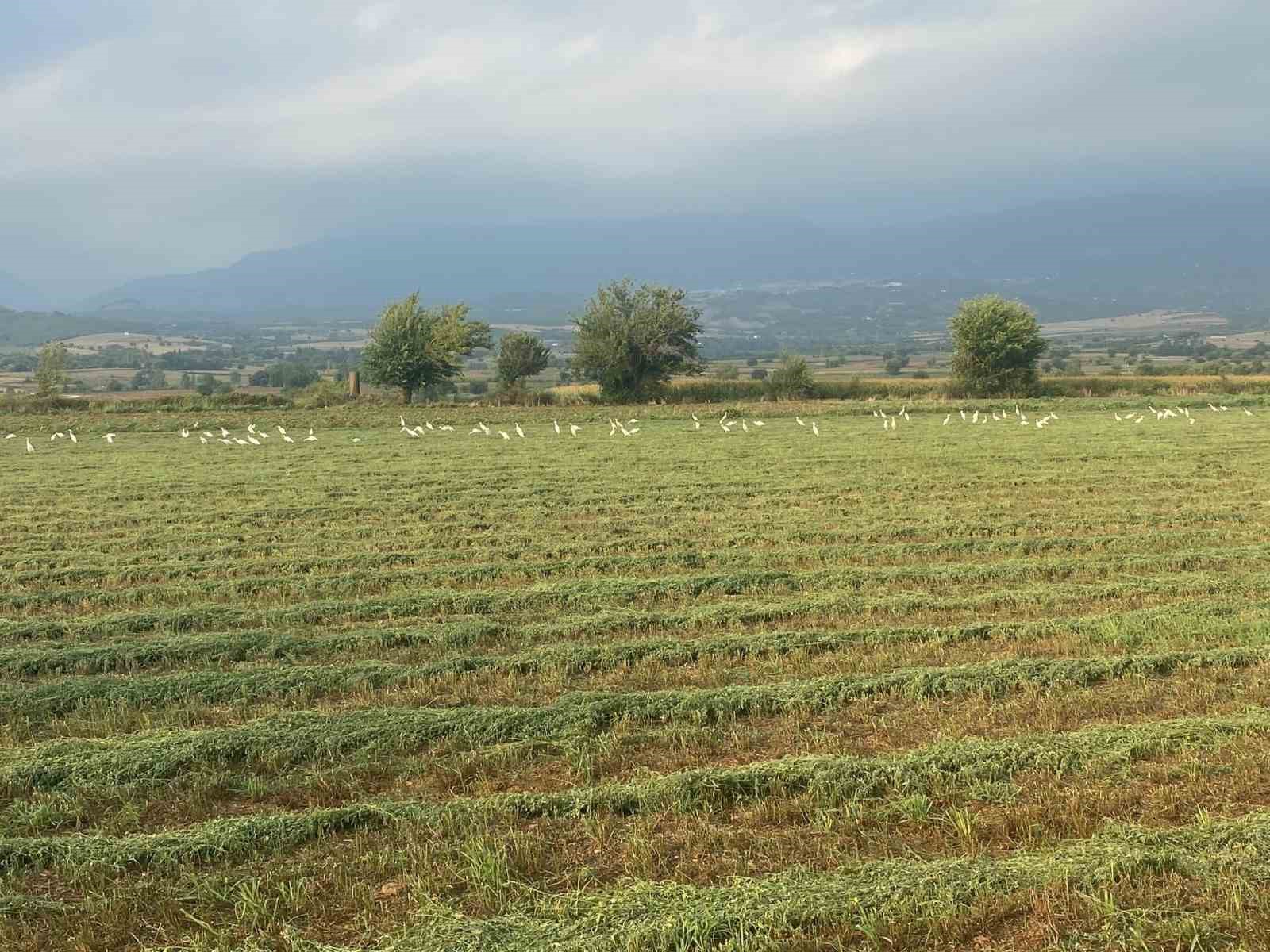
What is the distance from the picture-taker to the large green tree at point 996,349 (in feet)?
187

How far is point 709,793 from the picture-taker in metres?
6.32

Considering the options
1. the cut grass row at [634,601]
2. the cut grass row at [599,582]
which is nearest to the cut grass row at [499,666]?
the cut grass row at [634,601]

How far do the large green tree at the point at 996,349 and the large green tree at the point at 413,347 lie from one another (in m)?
30.0

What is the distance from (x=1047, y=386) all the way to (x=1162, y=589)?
171 feet

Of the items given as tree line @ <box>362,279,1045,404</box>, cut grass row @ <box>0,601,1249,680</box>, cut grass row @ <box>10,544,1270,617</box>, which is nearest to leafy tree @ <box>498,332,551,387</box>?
tree line @ <box>362,279,1045,404</box>

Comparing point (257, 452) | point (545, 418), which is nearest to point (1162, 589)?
point (257, 452)

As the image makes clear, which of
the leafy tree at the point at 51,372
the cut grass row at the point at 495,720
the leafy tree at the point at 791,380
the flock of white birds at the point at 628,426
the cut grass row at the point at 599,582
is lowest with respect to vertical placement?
the cut grass row at the point at 495,720

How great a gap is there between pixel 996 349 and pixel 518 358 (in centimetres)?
3150

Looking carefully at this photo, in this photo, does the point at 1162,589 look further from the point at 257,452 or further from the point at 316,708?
the point at 257,452

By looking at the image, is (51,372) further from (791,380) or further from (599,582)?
(599,582)

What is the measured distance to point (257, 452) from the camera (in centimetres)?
3047

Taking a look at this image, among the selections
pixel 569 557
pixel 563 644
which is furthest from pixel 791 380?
pixel 563 644

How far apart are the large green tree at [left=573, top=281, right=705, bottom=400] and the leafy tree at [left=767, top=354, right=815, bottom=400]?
553cm

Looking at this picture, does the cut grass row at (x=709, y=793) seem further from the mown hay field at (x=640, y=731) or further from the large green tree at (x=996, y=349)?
the large green tree at (x=996, y=349)
